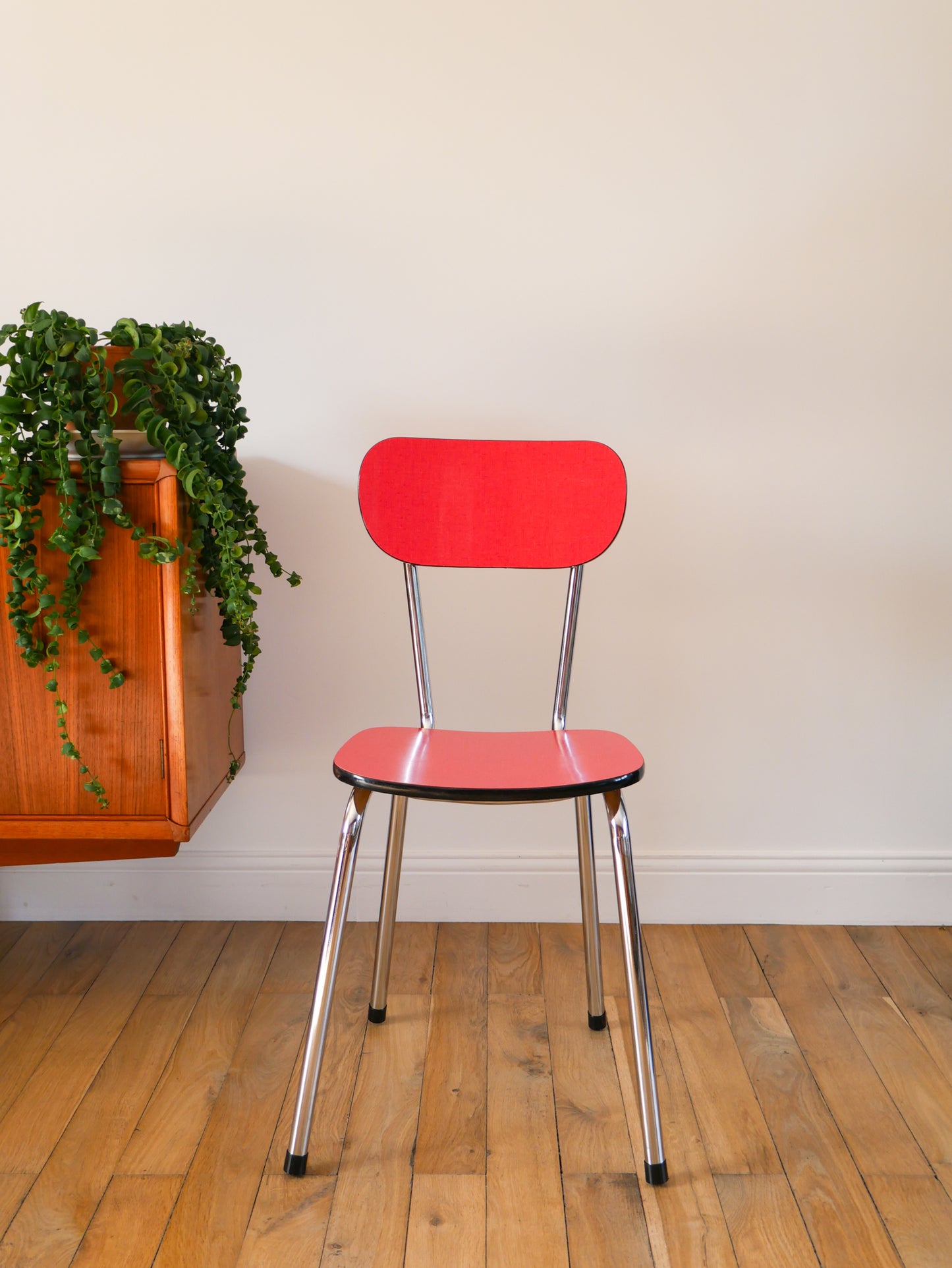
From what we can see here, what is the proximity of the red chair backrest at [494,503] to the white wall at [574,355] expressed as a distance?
28 cm

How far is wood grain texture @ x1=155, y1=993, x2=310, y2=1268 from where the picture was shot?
1.05m

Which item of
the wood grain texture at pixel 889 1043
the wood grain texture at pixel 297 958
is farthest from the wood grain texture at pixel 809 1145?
the wood grain texture at pixel 297 958

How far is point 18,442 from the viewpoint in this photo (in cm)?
128

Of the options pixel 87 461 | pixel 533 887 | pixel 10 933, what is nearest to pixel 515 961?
pixel 533 887

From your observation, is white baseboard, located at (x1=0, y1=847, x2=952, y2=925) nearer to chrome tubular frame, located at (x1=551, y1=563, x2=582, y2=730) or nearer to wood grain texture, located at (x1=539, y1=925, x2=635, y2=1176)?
wood grain texture, located at (x1=539, y1=925, x2=635, y2=1176)

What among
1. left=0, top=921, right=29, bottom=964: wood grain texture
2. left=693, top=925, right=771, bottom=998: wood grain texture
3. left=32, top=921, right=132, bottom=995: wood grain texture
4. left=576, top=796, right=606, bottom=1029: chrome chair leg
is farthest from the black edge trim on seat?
left=0, top=921, right=29, bottom=964: wood grain texture

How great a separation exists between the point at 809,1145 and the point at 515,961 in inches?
23.8

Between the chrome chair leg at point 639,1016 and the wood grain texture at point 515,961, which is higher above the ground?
the chrome chair leg at point 639,1016

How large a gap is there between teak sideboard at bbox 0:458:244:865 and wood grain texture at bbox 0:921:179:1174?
26 centimetres

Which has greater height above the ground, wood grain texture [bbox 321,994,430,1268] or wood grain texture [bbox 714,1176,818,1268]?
wood grain texture [bbox 714,1176,818,1268]

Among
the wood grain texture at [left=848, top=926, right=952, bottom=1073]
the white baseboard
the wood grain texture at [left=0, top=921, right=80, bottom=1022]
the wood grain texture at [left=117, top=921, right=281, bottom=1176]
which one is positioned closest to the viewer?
the wood grain texture at [left=117, top=921, right=281, bottom=1176]

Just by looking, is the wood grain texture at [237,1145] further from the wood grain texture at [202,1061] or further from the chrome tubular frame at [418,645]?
the chrome tubular frame at [418,645]

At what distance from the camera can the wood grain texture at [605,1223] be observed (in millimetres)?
1030

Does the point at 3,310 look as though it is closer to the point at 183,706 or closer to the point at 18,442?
the point at 18,442
